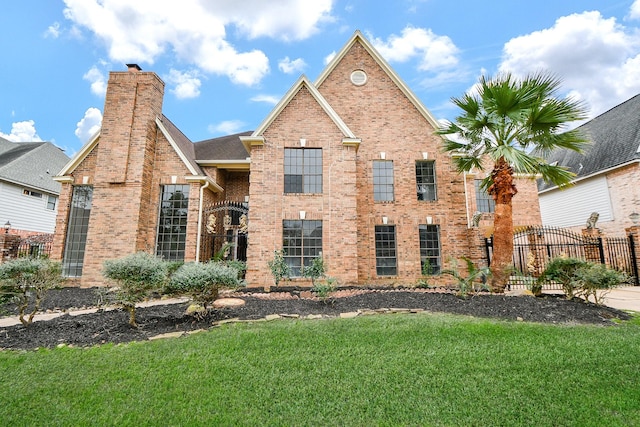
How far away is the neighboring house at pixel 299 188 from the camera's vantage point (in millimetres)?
11672

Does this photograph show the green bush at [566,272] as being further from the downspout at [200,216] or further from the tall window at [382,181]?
the downspout at [200,216]

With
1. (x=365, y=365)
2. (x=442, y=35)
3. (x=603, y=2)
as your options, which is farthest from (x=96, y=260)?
(x=603, y=2)

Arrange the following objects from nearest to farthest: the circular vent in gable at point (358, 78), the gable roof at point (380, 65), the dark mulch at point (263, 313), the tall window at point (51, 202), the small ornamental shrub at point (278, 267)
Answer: the dark mulch at point (263, 313) → the small ornamental shrub at point (278, 267) → the gable roof at point (380, 65) → the circular vent in gable at point (358, 78) → the tall window at point (51, 202)

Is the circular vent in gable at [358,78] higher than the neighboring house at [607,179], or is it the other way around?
the circular vent in gable at [358,78]

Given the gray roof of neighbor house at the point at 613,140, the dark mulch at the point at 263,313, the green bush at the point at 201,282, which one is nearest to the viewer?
the dark mulch at the point at 263,313

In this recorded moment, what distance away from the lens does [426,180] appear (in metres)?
13.6

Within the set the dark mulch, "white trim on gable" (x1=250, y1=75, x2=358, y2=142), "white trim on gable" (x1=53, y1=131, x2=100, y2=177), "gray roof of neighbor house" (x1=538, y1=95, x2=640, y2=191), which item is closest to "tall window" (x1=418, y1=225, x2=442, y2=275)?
the dark mulch

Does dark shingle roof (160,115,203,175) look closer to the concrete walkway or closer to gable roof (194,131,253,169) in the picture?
gable roof (194,131,253,169)

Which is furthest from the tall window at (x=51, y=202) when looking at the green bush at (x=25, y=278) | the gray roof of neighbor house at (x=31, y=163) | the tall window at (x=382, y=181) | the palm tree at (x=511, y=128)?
the palm tree at (x=511, y=128)

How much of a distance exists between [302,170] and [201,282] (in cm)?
711

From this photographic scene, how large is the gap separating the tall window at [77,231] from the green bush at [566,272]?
16.9 metres

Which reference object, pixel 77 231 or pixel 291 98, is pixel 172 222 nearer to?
pixel 77 231

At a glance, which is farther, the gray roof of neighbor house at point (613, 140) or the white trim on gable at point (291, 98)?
the gray roof of neighbor house at point (613, 140)

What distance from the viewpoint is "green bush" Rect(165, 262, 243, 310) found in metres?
5.93
